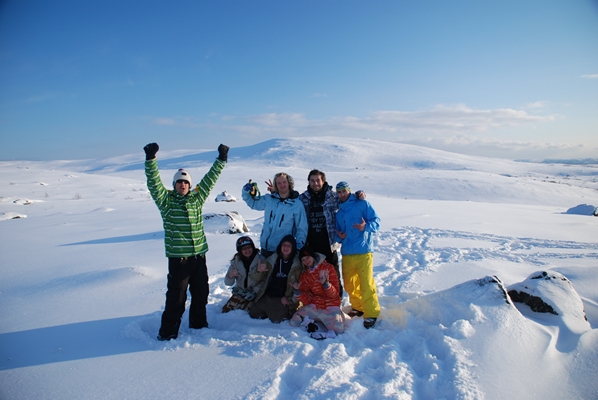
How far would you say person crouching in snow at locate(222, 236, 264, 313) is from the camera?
4.24m

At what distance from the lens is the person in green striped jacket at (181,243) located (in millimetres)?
3543

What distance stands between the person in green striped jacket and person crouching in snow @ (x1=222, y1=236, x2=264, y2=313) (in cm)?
47

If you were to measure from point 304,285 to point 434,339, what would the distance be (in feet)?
5.18

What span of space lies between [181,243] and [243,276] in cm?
102

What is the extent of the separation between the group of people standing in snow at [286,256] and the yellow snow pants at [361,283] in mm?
12

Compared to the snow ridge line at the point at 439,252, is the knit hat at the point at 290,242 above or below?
above

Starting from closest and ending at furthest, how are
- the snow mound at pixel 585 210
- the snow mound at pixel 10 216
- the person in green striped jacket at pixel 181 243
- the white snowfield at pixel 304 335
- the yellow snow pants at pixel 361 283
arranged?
the white snowfield at pixel 304 335, the person in green striped jacket at pixel 181 243, the yellow snow pants at pixel 361 283, the snow mound at pixel 10 216, the snow mound at pixel 585 210

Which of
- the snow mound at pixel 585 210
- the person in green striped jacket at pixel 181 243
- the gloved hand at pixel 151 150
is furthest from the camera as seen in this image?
the snow mound at pixel 585 210

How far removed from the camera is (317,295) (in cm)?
406

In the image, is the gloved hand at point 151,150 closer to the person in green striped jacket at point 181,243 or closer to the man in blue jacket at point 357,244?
the person in green striped jacket at point 181,243

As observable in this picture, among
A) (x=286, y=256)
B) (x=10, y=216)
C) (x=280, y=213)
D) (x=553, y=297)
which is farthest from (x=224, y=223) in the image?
→ (x=10, y=216)

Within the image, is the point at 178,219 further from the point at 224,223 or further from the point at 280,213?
the point at 224,223

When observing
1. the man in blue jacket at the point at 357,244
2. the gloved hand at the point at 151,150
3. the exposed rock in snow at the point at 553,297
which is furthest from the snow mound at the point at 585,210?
the gloved hand at the point at 151,150

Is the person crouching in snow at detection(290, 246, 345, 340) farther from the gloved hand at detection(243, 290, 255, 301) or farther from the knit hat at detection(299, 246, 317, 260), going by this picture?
the gloved hand at detection(243, 290, 255, 301)
